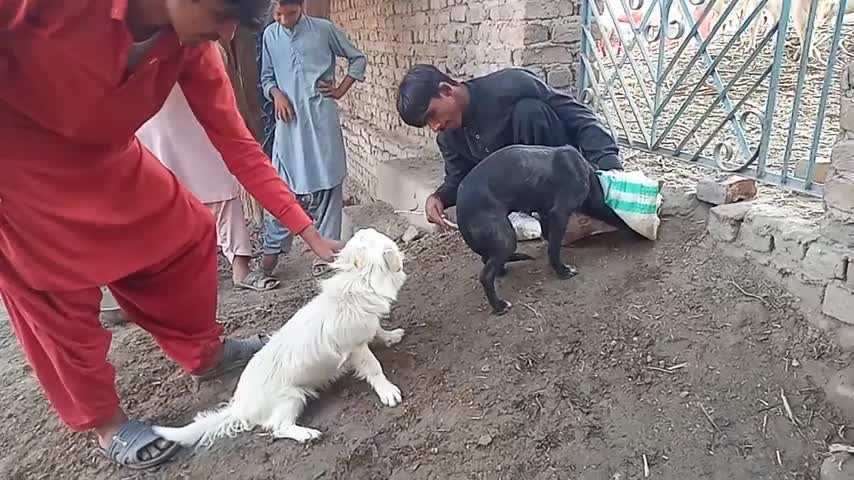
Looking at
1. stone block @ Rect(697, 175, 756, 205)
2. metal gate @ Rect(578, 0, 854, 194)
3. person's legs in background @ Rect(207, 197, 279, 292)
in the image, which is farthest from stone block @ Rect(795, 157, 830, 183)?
person's legs in background @ Rect(207, 197, 279, 292)

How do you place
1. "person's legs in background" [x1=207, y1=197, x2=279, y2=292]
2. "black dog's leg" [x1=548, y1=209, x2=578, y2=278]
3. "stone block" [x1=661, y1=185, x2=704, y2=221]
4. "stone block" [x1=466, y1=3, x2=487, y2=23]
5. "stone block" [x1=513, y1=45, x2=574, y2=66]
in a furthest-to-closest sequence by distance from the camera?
"stone block" [x1=466, y1=3, x2=487, y2=23]
"stone block" [x1=513, y1=45, x2=574, y2=66]
"person's legs in background" [x1=207, y1=197, x2=279, y2=292]
"stone block" [x1=661, y1=185, x2=704, y2=221]
"black dog's leg" [x1=548, y1=209, x2=578, y2=278]

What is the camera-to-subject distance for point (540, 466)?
1.84m

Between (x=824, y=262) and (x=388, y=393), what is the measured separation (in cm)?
155

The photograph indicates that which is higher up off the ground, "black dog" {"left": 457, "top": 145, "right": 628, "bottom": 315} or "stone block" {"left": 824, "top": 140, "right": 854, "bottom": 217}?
"stone block" {"left": 824, "top": 140, "right": 854, "bottom": 217}

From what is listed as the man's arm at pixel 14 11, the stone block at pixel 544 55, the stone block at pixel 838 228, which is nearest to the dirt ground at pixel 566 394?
the stone block at pixel 838 228

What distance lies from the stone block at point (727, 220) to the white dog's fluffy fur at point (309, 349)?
1.36 m

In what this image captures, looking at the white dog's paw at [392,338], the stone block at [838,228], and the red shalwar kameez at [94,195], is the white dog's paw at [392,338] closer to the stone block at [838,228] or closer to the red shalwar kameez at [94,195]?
the red shalwar kameez at [94,195]

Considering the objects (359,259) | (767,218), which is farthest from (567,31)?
(359,259)

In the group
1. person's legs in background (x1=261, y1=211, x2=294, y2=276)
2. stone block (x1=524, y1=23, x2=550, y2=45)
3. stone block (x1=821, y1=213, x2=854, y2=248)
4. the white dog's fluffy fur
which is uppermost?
stone block (x1=524, y1=23, x2=550, y2=45)

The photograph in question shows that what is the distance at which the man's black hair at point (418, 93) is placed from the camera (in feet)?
8.51

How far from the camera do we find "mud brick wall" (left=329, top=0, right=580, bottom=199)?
3.86m

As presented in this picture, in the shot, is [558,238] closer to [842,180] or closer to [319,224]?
[842,180]

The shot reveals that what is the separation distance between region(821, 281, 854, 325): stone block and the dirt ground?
4.0 inches

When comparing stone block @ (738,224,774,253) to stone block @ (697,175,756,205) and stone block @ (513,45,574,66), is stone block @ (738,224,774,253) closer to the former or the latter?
stone block @ (697,175,756,205)
